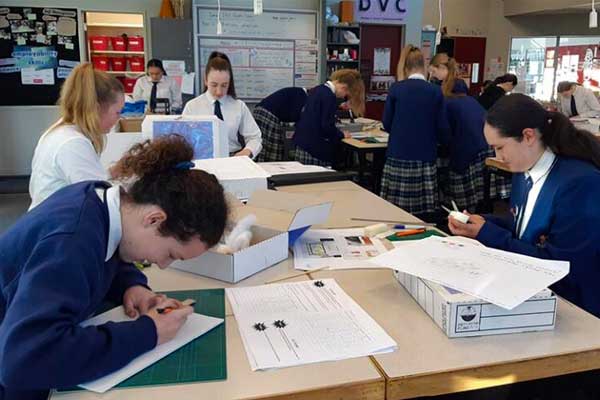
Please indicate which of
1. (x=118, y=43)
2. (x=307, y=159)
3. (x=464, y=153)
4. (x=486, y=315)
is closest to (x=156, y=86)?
(x=118, y=43)

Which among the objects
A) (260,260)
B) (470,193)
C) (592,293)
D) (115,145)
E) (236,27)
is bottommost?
(470,193)

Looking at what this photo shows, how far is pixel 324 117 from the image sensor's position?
13.6 ft

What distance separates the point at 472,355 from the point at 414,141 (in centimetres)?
313

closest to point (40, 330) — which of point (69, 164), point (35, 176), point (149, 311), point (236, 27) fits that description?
point (149, 311)

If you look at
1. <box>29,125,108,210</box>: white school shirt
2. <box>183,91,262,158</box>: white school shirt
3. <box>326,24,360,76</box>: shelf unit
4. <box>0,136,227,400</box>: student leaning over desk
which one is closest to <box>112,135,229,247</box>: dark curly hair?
<box>0,136,227,400</box>: student leaning over desk

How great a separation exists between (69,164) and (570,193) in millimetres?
1715

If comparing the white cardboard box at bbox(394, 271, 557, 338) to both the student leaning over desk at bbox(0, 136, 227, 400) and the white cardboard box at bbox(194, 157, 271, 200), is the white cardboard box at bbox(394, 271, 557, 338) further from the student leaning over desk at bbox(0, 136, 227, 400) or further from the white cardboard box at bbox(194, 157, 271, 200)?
the white cardboard box at bbox(194, 157, 271, 200)

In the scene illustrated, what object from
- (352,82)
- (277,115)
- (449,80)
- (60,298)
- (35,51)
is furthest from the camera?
(35,51)

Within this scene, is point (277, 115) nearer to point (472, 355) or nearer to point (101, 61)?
point (101, 61)

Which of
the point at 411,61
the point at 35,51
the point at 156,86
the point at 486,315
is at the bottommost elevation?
the point at 486,315

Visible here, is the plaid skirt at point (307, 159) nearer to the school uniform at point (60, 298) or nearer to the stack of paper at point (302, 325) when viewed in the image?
the stack of paper at point (302, 325)

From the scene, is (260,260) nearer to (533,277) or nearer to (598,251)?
(533,277)

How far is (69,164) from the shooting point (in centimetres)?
199

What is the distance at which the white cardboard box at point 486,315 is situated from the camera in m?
1.11
